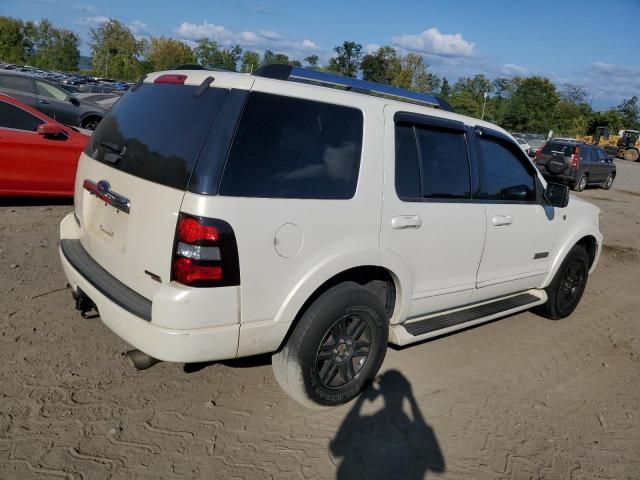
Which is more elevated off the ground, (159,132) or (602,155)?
(602,155)

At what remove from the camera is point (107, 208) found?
3.10 meters

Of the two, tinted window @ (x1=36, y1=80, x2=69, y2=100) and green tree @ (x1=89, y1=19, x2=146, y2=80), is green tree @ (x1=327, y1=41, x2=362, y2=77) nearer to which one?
green tree @ (x1=89, y1=19, x2=146, y2=80)

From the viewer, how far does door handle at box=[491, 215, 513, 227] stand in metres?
4.02

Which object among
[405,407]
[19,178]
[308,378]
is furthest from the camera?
[19,178]

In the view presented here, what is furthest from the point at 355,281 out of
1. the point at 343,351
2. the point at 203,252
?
the point at 203,252

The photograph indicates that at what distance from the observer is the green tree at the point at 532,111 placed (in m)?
60.5

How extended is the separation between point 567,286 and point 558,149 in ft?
46.9

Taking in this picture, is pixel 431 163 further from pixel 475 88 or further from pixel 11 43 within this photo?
pixel 11 43

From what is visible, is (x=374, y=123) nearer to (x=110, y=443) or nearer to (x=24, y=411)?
(x=110, y=443)

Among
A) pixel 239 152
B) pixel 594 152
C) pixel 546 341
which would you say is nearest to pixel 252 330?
pixel 239 152

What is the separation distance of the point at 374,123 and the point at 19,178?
218 inches

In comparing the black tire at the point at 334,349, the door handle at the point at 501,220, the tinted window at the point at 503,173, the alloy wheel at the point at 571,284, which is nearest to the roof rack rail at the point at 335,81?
the tinted window at the point at 503,173

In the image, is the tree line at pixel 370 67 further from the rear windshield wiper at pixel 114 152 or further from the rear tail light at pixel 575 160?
the rear windshield wiper at pixel 114 152

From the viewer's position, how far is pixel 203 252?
2.55m
